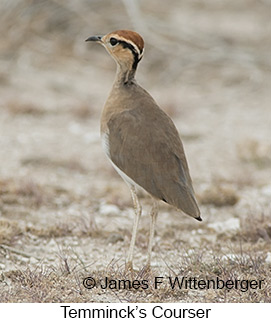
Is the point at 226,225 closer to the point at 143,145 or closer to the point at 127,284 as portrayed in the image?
the point at 143,145

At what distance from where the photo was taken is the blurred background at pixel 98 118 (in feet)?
16.8

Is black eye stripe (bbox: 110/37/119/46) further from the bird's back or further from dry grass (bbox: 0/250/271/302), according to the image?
dry grass (bbox: 0/250/271/302)

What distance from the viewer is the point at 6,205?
5.62 metres

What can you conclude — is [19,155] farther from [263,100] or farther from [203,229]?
[263,100]

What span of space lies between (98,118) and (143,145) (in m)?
4.78

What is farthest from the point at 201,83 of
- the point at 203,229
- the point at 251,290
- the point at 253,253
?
the point at 251,290

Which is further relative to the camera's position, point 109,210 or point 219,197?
A: point 219,197

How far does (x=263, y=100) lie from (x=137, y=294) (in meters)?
6.80

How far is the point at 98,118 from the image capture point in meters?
8.82

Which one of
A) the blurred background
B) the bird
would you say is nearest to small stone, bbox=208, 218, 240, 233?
the blurred background

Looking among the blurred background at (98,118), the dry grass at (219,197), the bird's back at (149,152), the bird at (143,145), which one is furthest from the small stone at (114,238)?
the dry grass at (219,197)

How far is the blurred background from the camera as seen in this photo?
5109 millimetres

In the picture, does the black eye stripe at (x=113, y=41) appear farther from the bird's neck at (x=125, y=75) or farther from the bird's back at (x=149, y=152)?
the bird's back at (x=149, y=152)

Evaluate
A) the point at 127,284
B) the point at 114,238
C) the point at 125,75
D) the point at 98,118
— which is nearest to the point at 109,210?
the point at 114,238
